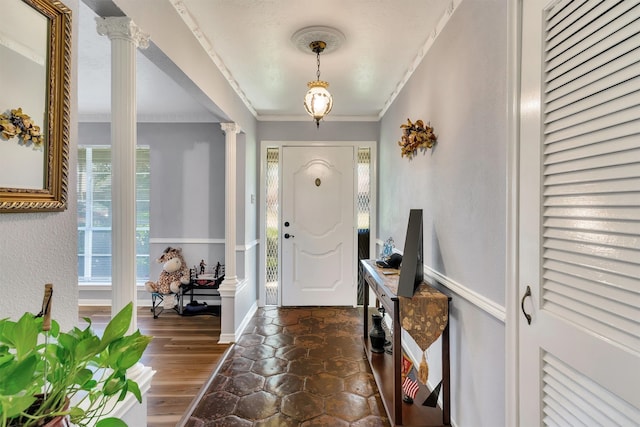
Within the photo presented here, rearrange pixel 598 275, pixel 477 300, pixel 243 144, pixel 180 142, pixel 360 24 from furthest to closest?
pixel 180 142, pixel 243 144, pixel 360 24, pixel 477 300, pixel 598 275

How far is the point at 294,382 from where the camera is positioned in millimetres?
2322

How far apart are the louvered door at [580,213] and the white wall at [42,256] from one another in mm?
1546

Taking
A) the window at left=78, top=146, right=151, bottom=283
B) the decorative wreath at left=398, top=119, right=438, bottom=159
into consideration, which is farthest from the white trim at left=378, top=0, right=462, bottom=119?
the window at left=78, top=146, right=151, bottom=283

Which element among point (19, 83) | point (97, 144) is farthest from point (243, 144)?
point (19, 83)

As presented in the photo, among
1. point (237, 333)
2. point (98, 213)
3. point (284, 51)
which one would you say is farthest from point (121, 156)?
point (98, 213)

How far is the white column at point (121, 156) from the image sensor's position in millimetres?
1350

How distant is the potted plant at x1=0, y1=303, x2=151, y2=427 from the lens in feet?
1.60

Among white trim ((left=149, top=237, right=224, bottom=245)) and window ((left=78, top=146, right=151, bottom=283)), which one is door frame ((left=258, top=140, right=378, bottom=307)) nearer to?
white trim ((left=149, top=237, right=224, bottom=245))

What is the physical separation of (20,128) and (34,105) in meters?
0.09

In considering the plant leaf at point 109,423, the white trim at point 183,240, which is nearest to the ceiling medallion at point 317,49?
the plant leaf at point 109,423

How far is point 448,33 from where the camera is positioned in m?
1.84

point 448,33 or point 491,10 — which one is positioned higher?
point 448,33

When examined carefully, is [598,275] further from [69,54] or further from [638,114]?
[69,54]

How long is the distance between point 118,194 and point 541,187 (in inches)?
63.6
